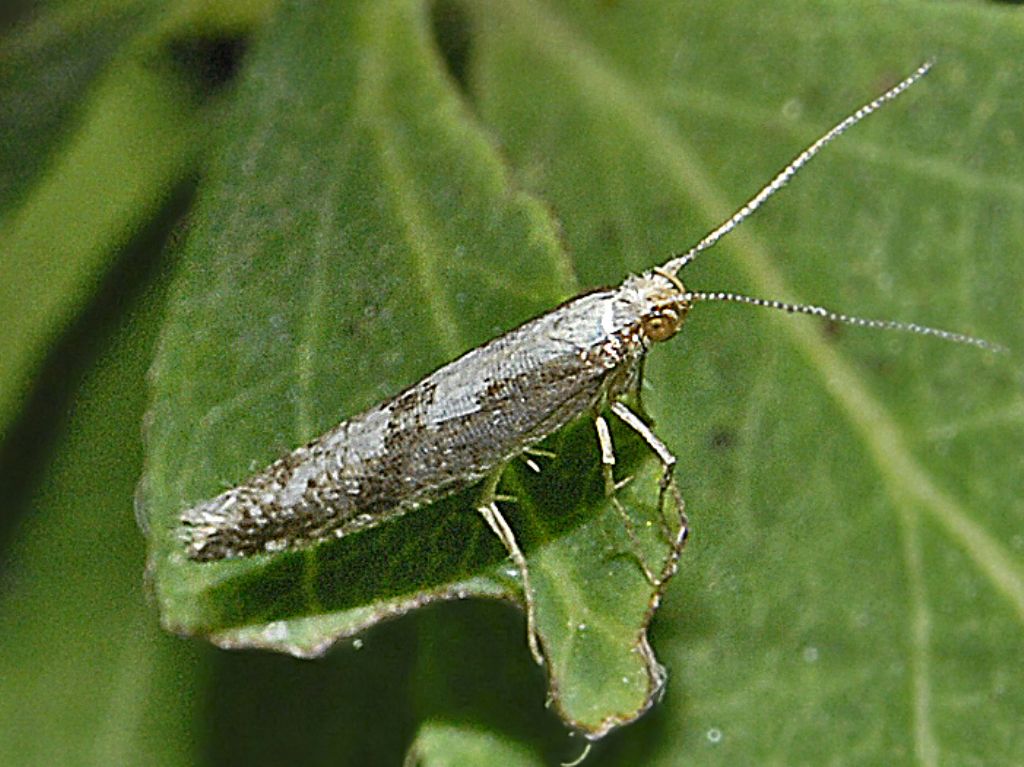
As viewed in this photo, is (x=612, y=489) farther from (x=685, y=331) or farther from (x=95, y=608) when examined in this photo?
(x=95, y=608)

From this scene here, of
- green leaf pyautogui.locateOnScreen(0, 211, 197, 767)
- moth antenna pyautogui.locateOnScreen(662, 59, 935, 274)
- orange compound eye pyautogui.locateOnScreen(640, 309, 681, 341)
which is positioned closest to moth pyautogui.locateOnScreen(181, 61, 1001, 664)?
orange compound eye pyautogui.locateOnScreen(640, 309, 681, 341)

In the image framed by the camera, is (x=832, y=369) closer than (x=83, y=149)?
Yes

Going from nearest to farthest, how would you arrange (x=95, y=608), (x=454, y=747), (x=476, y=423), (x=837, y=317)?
(x=454, y=747), (x=476, y=423), (x=837, y=317), (x=95, y=608)

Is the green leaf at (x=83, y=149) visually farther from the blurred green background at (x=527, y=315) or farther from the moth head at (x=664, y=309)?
the moth head at (x=664, y=309)

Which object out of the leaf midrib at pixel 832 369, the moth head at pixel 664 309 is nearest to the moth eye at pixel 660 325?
the moth head at pixel 664 309

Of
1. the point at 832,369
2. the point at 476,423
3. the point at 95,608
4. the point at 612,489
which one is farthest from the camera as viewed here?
the point at 95,608

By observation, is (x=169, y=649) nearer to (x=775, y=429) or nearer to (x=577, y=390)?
(x=577, y=390)

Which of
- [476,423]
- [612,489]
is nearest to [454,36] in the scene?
[476,423]
